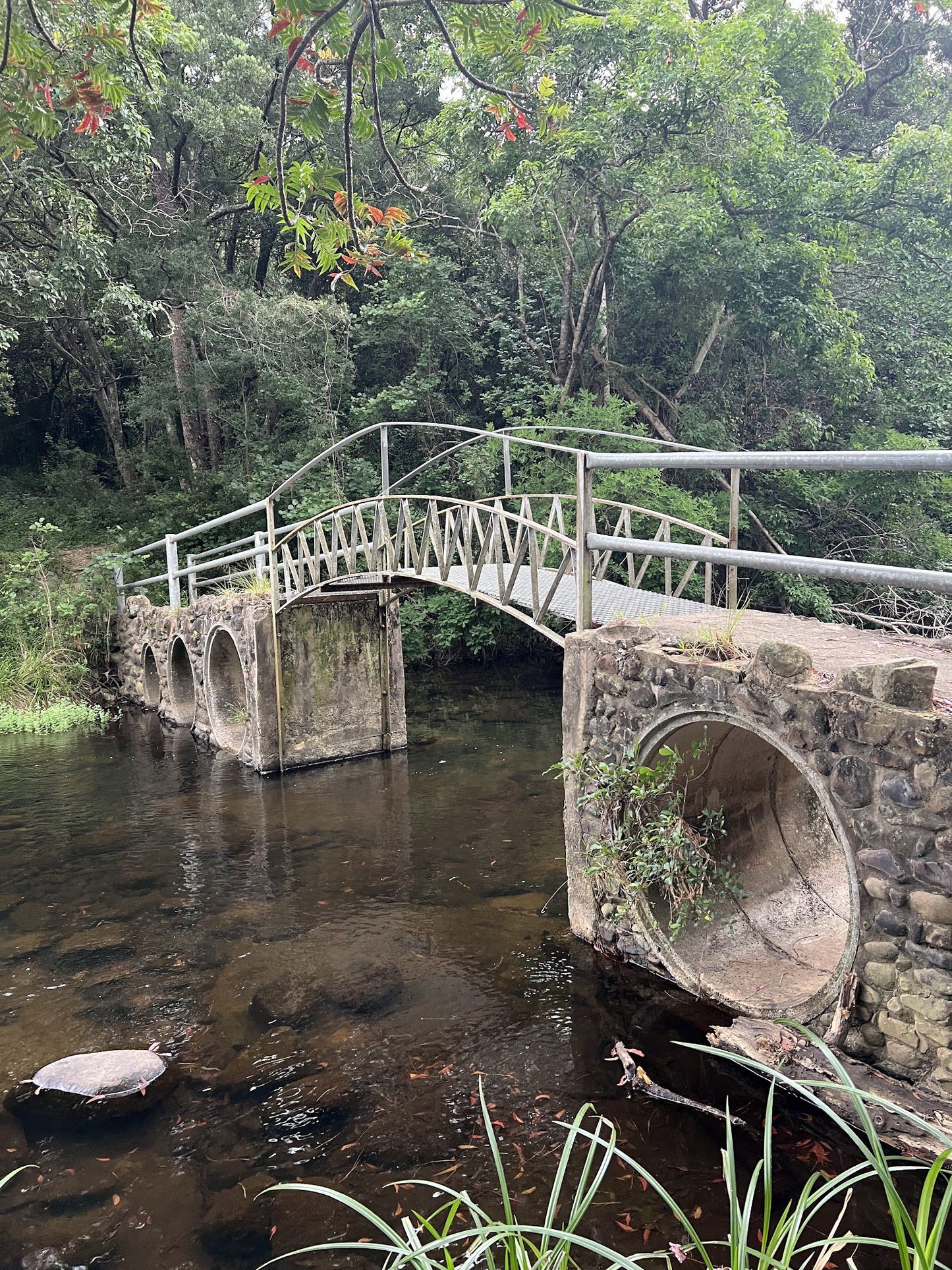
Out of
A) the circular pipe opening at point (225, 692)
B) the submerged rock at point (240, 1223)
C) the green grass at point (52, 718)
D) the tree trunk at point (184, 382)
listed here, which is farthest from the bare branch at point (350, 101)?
the tree trunk at point (184, 382)

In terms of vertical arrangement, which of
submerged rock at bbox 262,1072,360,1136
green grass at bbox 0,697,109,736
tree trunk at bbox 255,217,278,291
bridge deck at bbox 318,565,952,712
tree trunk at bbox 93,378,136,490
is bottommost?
green grass at bbox 0,697,109,736

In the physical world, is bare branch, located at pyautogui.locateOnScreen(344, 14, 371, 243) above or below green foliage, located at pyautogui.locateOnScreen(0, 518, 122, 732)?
above

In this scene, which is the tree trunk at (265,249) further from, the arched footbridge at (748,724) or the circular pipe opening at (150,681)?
the arched footbridge at (748,724)

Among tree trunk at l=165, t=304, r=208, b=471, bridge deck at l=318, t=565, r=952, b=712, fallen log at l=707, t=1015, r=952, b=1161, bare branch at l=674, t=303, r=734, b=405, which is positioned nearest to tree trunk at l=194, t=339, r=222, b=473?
tree trunk at l=165, t=304, r=208, b=471

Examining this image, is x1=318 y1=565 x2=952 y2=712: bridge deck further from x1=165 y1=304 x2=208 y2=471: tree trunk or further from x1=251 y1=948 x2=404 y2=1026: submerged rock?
x1=165 y1=304 x2=208 y2=471: tree trunk

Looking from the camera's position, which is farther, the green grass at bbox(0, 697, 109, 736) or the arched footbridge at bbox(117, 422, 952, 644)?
the green grass at bbox(0, 697, 109, 736)

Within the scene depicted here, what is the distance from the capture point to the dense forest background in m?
13.0

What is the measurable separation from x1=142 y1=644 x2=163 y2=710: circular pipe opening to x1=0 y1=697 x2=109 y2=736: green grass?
0.88m

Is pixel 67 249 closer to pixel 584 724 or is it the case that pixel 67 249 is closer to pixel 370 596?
pixel 370 596

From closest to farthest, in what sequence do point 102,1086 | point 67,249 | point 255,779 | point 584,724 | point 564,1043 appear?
point 102,1086 < point 564,1043 < point 584,724 < point 255,779 < point 67,249

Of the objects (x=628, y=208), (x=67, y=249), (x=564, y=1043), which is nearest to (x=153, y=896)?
(x=564, y=1043)

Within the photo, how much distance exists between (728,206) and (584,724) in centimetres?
1206

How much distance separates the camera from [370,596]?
1023cm

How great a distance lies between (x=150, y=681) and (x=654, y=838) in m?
11.4
